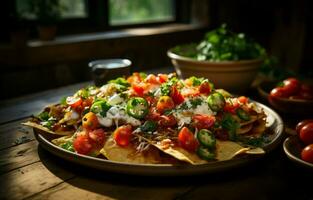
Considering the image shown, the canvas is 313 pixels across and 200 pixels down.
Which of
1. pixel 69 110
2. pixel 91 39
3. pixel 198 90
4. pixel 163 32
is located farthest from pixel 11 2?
pixel 198 90

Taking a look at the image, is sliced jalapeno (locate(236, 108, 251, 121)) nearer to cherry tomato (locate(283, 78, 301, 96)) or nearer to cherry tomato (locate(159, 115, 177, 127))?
cherry tomato (locate(159, 115, 177, 127))

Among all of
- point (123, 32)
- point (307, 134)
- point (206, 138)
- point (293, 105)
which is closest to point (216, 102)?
point (206, 138)

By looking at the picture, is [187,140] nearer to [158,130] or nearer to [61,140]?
[158,130]

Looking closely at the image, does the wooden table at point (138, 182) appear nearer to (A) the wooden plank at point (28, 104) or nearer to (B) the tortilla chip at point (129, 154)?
(B) the tortilla chip at point (129, 154)

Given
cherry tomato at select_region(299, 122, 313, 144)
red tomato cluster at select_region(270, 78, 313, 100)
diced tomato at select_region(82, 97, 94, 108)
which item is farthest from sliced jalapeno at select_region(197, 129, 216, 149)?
red tomato cluster at select_region(270, 78, 313, 100)

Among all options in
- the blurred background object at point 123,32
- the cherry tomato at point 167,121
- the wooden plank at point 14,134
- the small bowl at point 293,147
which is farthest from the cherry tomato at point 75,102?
the blurred background object at point 123,32

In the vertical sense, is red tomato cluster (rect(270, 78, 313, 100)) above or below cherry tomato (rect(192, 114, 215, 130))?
below

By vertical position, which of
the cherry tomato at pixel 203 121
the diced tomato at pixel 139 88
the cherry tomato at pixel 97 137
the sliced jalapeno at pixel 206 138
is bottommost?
the cherry tomato at pixel 97 137
